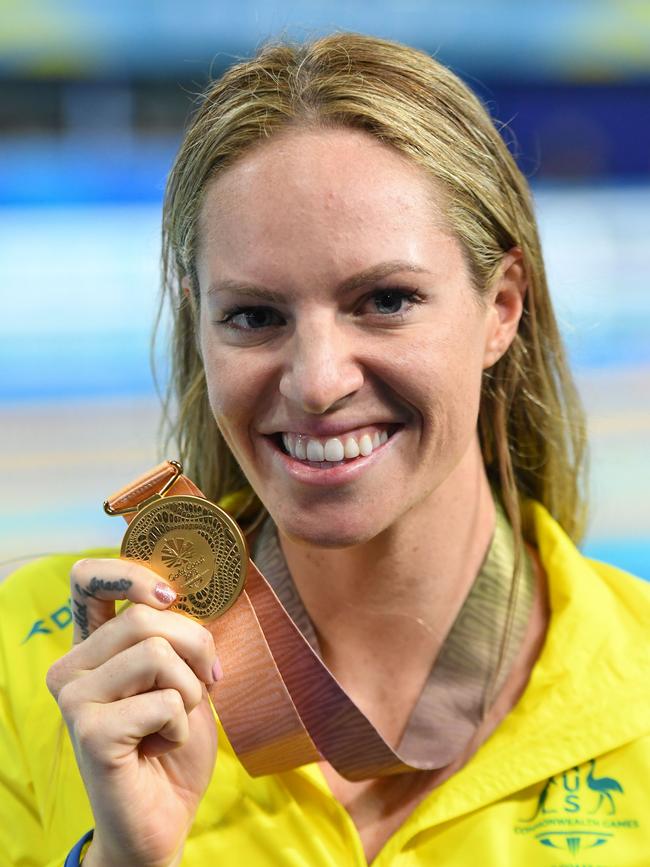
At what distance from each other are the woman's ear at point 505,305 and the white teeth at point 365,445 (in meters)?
0.33

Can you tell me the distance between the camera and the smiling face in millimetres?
1758

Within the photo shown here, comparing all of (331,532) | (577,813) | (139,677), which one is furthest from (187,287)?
(577,813)

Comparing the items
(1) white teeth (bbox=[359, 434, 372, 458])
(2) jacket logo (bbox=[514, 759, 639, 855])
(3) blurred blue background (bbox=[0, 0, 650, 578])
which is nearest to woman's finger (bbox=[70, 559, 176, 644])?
(1) white teeth (bbox=[359, 434, 372, 458])

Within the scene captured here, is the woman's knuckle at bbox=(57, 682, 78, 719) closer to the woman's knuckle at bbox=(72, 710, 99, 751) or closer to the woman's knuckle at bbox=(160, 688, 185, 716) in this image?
the woman's knuckle at bbox=(72, 710, 99, 751)

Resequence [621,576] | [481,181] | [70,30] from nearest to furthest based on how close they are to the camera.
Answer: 1. [481,181]
2. [621,576]
3. [70,30]

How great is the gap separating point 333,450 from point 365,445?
53 mm

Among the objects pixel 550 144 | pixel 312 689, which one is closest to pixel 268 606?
pixel 312 689

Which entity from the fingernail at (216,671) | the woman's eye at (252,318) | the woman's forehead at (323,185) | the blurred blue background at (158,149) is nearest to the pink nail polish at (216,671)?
the fingernail at (216,671)

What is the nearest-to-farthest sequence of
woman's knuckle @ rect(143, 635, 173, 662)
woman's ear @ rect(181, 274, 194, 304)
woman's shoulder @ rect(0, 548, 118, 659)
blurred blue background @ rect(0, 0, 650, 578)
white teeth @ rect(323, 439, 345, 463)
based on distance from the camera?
1. woman's knuckle @ rect(143, 635, 173, 662)
2. white teeth @ rect(323, 439, 345, 463)
3. woman's ear @ rect(181, 274, 194, 304)
4. woman's shoulder @ rect(0, 548, 118, 659)
5. blurred blue background @ rect(0, 0, 650, 578)

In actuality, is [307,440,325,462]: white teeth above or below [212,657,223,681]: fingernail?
above

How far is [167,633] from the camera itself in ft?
5.28

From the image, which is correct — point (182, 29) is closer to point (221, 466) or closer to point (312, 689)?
point (221, 466)

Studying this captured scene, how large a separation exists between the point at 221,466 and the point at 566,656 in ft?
2.49

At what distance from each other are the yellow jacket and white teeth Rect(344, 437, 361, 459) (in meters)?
0.51
